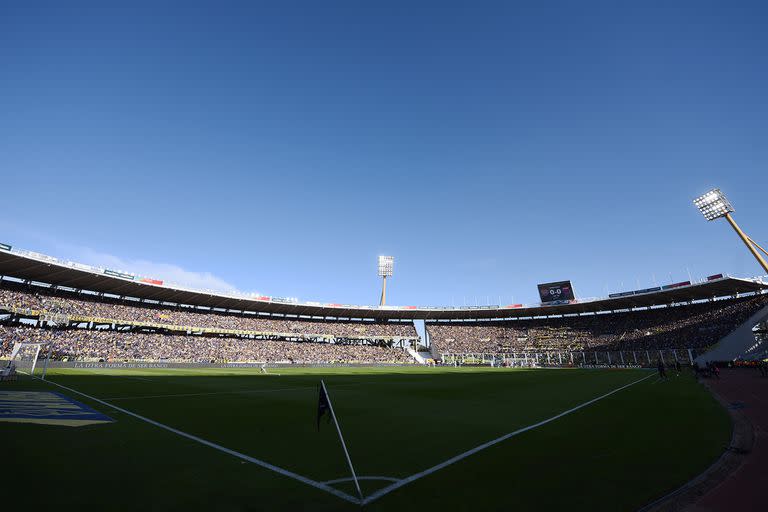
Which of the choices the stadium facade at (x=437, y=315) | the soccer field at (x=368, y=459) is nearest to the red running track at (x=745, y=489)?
the soccer field at (x=368, y=459)

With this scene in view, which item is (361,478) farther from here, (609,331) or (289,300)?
(609,331)

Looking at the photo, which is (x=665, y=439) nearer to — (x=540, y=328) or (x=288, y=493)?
(x=288, y=493)

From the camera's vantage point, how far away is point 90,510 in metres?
4.15

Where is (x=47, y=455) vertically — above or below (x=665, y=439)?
above

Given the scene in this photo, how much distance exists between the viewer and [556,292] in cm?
7762

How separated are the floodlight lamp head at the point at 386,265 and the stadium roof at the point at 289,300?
16.5 m

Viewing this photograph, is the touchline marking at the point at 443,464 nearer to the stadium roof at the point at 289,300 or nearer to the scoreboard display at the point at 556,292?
the stadium roof at the point at 289,300

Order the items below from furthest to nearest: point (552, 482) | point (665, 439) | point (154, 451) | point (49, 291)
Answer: point (49, 291), point (665, 439), point (154, 451), point (552, 482)

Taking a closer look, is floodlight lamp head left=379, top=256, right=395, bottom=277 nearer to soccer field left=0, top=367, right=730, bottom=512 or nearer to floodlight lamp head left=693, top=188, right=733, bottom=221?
floodlight lamp head left=693, top=188, right=733, bottom=221

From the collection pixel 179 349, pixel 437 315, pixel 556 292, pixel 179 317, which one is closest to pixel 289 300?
pixel 179 317

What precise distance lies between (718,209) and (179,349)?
312 feet

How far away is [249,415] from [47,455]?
18.2 feet

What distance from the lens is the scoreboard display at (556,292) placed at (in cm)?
7631

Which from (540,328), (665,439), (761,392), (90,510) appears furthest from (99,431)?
(540,328)
